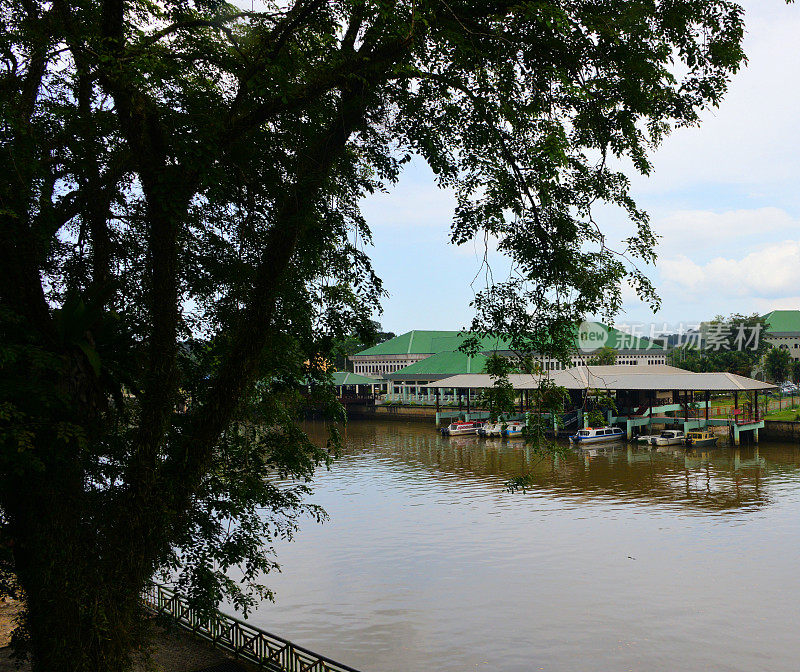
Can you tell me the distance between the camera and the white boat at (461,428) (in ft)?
162

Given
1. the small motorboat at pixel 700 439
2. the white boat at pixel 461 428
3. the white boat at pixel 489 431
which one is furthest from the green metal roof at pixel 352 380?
the small motorboat at pixel 700 439

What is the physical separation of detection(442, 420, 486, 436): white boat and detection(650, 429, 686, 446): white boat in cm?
1319

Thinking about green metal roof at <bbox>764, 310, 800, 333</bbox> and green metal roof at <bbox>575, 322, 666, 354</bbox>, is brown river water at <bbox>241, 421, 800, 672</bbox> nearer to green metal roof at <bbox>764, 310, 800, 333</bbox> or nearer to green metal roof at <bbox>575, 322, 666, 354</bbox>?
green metal roof at <bbox>575, 322, 666, 354</bbox>

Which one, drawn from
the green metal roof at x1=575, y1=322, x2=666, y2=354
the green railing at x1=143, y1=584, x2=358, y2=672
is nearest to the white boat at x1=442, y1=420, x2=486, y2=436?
the green metal roof at x1=575, y1=322, x2=666, y2=354

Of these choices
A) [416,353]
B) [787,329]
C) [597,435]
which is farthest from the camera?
[787,329]

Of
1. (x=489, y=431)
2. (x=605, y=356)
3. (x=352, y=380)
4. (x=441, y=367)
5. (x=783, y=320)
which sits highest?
(x=783, y=320)

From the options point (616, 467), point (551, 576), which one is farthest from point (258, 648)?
point (616, 467)

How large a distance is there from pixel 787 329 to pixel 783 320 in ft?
Answer: 6.92

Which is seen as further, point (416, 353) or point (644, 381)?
→ point (416, 353)

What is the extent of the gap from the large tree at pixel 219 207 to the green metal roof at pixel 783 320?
123980 millimetres

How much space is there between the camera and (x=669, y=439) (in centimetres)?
3978

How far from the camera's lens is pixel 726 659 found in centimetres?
1170

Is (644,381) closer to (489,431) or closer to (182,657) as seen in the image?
(489,431)

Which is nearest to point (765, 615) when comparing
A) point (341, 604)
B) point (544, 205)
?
point (341, 604)
